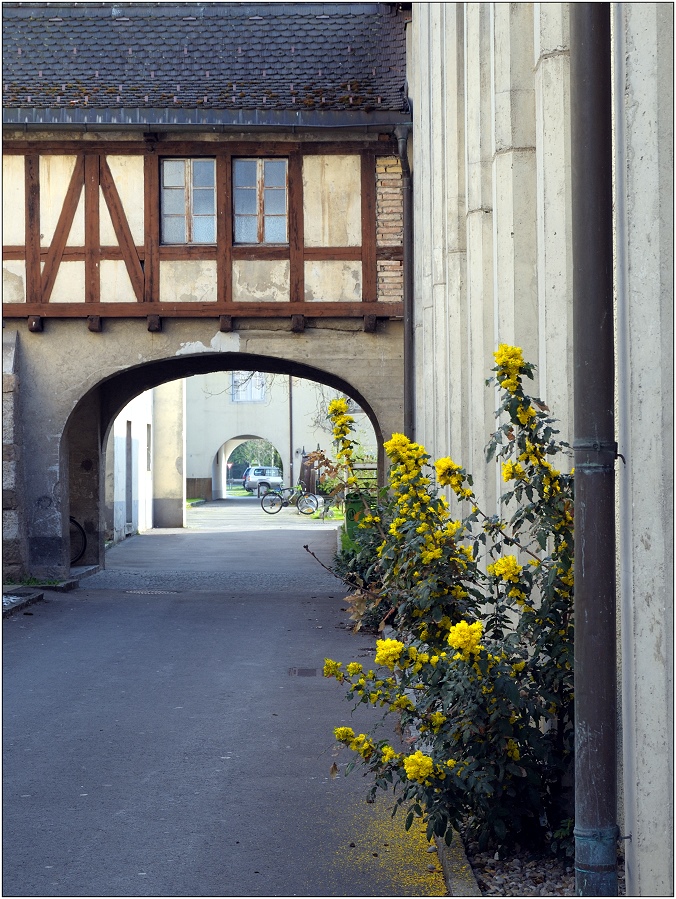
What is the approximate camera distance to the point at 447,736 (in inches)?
171

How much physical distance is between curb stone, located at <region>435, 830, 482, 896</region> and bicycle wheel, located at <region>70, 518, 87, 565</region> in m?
14.8

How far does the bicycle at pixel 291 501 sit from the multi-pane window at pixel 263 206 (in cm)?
1896

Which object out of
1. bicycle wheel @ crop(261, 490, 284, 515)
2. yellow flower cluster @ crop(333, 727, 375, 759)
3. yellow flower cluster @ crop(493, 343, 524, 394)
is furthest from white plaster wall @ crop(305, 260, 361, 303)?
bicycle wheel @ crop(261, 490, 284, 515)

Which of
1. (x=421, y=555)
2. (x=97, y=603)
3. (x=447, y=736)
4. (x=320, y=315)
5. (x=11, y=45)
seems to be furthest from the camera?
(x=11, y=45)

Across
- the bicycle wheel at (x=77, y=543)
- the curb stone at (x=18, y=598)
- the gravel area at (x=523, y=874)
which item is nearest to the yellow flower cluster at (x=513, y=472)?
the gravel area at (x=523, y=874)

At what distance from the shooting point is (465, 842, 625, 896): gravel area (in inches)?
167

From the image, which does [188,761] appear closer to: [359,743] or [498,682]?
[359,743]

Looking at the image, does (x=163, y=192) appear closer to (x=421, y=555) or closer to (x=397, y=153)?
(x=397, y=153)

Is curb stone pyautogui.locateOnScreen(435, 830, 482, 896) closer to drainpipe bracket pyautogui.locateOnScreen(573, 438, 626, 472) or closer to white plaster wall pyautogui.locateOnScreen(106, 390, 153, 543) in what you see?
drainpipe bracket pyautogui.locateOnScreen(573, 438, 626, 472)

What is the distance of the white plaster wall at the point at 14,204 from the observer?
16.3m

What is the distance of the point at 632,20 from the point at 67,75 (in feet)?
48.8

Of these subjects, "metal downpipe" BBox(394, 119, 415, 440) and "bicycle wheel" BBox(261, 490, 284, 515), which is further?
"bicycle wheel" BBox(261, 490, 284, 515)

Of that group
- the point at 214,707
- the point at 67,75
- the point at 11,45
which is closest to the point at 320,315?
the point at 67,75

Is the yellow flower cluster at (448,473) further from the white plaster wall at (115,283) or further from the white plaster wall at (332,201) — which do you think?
the white plaster wall at (115,283)
